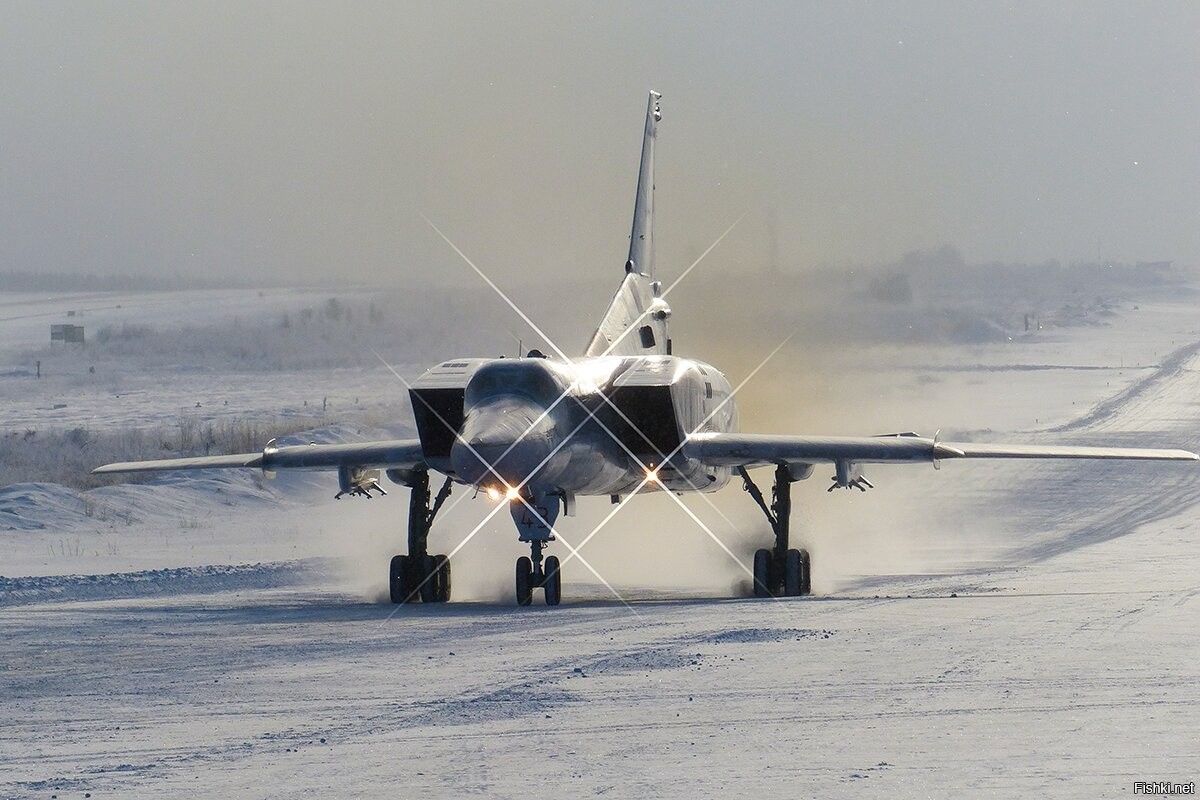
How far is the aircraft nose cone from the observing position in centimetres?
1988

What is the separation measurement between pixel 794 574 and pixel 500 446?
6853 millimetres

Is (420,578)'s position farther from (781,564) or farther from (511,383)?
(781,564)

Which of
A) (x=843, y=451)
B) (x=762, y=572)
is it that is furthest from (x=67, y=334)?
(x=843, y=451)

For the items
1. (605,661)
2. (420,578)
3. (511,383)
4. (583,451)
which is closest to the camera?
(605,661)

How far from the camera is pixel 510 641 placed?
16.9 m

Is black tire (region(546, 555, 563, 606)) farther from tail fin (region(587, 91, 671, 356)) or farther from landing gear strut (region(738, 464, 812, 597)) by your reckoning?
tail fin (region(587, 91, 671, 356))

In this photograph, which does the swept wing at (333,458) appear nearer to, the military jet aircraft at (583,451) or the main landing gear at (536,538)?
the military jet aircraft at (583,451)

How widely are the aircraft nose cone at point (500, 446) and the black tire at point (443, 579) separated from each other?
180 inches

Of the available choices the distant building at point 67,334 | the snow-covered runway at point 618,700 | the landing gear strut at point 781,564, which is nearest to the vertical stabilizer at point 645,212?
the landing gear strut at point 781,564

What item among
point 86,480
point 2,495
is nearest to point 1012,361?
point 86,480

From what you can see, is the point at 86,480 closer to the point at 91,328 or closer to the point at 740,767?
the point at 740,767

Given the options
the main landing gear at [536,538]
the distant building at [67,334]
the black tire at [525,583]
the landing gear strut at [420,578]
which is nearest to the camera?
the main landing gear at [536,538]

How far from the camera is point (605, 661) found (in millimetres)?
15047

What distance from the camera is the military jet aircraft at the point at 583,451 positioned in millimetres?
21562
